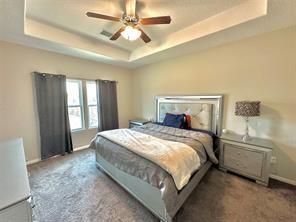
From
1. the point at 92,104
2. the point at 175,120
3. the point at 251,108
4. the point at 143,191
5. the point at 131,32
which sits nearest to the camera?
the point at 143,191

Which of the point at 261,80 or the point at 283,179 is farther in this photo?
the point at 261,80

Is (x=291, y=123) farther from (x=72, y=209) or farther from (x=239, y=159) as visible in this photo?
(x=72, y=209)

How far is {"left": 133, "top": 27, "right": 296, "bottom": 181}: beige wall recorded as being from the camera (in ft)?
7.43

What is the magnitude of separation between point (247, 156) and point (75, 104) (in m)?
4.00

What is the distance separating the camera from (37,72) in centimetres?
297

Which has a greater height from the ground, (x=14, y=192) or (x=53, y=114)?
(x=53, y=114)

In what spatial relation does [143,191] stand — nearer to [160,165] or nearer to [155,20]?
[160,165]

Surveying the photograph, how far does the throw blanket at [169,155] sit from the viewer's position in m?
1.61

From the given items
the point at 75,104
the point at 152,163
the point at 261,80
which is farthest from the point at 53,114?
the point at 261,80

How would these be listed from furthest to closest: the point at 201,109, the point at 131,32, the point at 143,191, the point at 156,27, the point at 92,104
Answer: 1. the point at 92,104
2. the point at 201,109
3. the point at 156,27
4. the point at 131,32
5. the point at 143,191

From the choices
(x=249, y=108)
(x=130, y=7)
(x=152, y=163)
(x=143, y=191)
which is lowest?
(x=143, y=191)

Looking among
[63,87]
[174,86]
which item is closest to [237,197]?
[174,86]

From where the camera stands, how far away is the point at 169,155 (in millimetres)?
1765

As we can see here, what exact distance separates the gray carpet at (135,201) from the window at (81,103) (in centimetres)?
150
